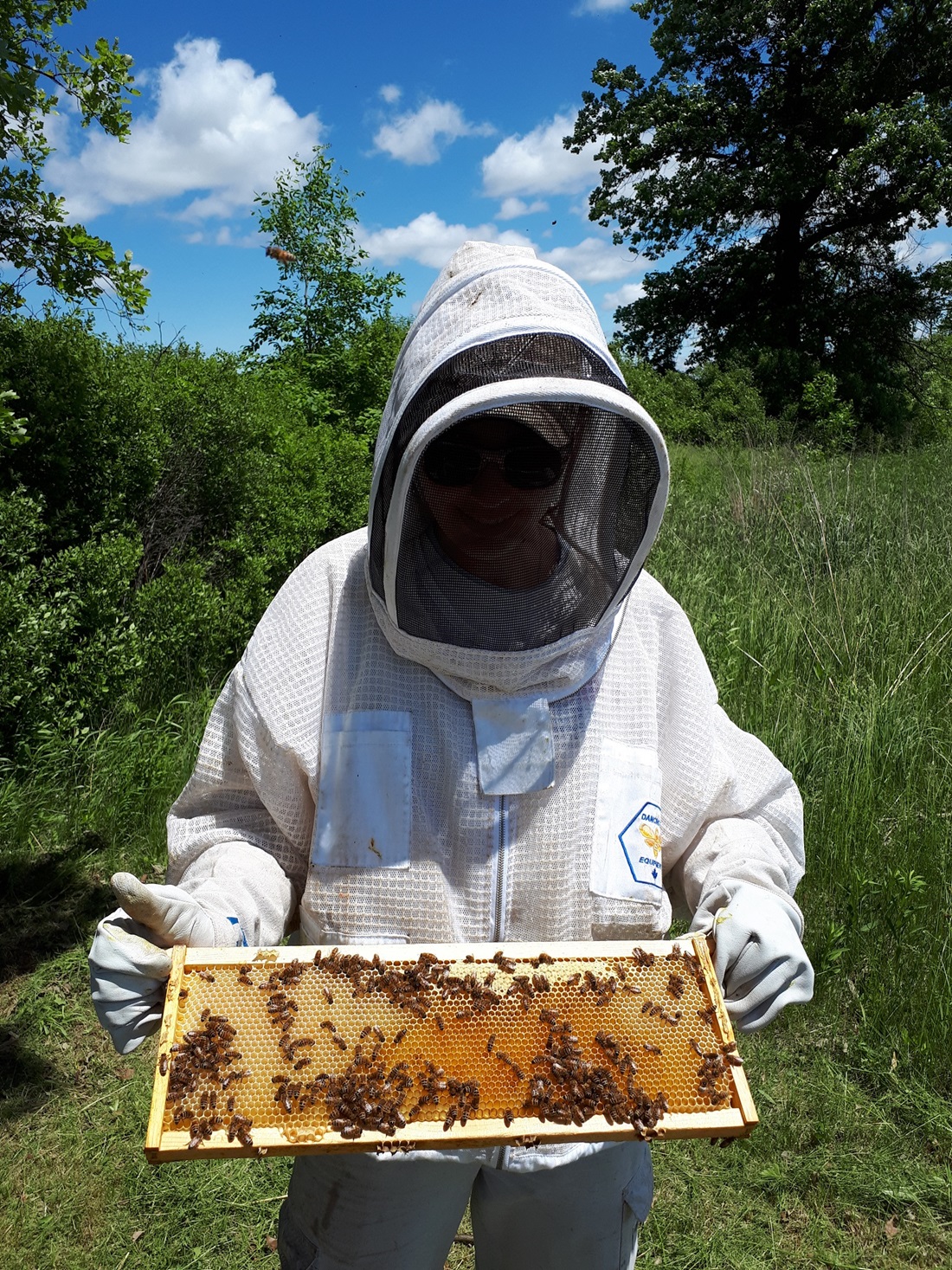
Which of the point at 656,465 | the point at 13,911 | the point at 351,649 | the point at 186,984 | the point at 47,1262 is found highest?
the point at 656,465

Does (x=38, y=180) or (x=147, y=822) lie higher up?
(x=38, y=180)

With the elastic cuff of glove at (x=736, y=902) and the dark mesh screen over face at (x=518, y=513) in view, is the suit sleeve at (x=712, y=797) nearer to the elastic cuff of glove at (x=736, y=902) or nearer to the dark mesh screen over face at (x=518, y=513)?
the elastic cuff of glove at (x=736, y=902)

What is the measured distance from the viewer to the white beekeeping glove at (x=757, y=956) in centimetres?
162

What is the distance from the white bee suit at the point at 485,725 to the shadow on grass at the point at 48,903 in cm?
275

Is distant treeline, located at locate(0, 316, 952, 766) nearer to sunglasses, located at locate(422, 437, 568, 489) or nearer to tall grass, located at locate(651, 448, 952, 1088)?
sunglasses, located at locate(422, 437, 568, 489)

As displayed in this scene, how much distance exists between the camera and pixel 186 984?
157 cm

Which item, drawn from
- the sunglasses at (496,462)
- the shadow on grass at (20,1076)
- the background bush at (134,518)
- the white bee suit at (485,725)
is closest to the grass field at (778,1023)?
the shadow on grass at (20,1076)

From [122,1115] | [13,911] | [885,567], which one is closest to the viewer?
[122,1115]

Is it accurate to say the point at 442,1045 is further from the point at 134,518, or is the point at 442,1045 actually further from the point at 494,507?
the point at 134,518

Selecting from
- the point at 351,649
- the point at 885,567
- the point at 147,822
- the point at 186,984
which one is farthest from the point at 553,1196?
Result: the point at 885,567

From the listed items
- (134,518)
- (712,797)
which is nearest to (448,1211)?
(712,797)

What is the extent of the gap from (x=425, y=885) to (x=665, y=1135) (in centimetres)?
59

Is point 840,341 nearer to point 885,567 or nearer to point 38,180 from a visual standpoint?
point 885,567

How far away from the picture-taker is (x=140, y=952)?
4.92ft
